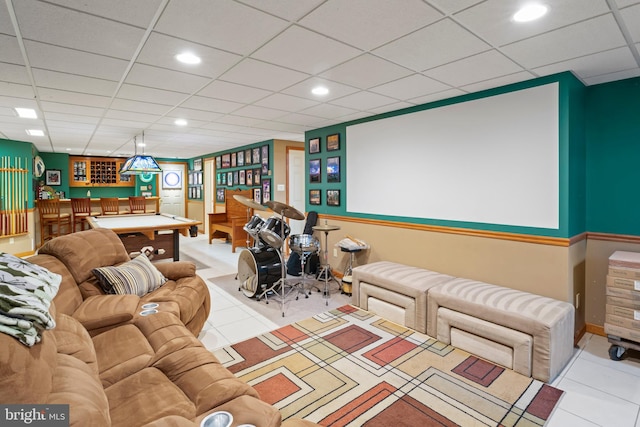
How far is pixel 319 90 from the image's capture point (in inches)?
134

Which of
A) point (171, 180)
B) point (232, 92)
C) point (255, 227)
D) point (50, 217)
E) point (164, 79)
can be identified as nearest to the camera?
point (164, 79)

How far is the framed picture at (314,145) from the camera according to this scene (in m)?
5.53

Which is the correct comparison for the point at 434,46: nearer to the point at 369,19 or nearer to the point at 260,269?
the point at 369,19

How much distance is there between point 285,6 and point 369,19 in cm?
51

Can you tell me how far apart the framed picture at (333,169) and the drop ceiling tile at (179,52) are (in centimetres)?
262

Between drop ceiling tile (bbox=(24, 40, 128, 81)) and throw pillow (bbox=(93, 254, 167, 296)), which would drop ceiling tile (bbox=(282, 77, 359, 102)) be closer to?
drop ceiling tile (bbox=(24, 40, 128, 81))

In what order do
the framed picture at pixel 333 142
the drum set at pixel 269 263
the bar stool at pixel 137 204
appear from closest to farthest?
the drum set at pixel 269 263 → the framed picture at pixel 333 142 → the bar stool at pixel 137 204

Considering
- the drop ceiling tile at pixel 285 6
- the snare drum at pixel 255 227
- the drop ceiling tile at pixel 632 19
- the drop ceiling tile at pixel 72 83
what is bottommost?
the snare drum at pixel 255 227

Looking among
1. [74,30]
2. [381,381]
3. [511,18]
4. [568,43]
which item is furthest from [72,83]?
[568,43]

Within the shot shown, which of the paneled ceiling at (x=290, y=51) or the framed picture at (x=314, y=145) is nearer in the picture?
the paneled ceiling at (x=290, y=51)

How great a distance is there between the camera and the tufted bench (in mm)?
2498

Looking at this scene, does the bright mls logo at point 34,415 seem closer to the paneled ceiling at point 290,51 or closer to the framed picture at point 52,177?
the paneled ceiling at point 290,51

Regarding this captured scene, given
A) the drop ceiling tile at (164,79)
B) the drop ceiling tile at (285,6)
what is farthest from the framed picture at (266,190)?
the drop ceiling tile at (285,6)

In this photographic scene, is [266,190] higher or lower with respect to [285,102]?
lower
